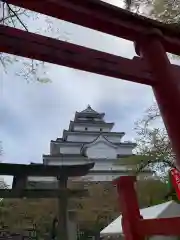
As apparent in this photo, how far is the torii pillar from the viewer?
1763 millimetres

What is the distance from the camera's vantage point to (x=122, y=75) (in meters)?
1.91

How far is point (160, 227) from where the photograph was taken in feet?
5.56

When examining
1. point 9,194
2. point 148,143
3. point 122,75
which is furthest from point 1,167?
point 148,143

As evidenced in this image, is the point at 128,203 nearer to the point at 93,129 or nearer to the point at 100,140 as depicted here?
the point at 100,140

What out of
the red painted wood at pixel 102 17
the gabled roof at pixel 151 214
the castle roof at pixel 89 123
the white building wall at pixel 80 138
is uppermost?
the castle roof at pixel 89 123

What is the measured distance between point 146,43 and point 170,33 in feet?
0.65

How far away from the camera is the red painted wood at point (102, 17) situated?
5.94ft

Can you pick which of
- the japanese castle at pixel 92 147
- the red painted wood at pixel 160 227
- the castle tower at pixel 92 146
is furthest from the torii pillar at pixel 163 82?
the castle tower at pixel 92 146

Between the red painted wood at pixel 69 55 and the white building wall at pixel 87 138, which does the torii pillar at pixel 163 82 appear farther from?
the white building wall at pixel 87 138

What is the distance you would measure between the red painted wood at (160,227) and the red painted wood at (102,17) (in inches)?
41.1

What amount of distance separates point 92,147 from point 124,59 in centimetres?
2261

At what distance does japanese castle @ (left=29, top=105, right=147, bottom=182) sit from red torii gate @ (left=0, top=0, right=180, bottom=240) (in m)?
19.5

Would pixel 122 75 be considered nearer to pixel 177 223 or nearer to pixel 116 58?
pixel 116 58

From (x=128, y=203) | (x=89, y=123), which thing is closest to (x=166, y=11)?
(x=128, y=203)
